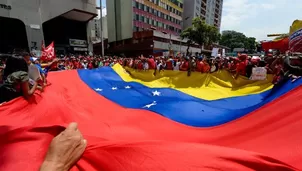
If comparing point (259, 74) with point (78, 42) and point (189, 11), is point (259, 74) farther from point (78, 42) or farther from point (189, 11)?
point (189, 11)

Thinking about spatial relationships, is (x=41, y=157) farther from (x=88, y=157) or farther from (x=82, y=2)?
(x=82, y=2)

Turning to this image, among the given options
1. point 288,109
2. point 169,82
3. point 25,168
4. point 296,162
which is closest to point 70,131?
point 25,168

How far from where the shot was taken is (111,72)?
959 centimetres

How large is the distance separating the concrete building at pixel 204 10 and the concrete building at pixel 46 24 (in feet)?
128

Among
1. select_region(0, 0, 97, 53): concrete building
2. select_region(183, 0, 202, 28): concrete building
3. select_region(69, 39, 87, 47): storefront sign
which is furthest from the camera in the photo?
select_region(183, 0, 202, 28): concrete building

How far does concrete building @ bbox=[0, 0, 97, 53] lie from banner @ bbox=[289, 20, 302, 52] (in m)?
27.1

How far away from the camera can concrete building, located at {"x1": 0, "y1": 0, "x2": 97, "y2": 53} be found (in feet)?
84.5

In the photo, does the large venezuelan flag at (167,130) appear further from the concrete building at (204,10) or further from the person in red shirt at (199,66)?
the concrete building at (204,10)

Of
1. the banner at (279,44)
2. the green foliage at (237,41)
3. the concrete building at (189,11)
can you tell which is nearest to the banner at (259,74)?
the banner at (279,44)

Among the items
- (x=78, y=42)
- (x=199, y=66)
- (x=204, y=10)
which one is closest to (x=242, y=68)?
(x=199, y=66)

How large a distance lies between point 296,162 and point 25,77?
3.47m

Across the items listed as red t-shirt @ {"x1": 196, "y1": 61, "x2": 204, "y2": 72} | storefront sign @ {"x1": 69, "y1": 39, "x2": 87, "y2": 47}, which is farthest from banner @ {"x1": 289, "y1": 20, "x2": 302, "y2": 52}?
storefront sign @ {"x1": 69, "y1": 39, "x2": 87, "y2": 47}

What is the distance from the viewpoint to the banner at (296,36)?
24.9ft

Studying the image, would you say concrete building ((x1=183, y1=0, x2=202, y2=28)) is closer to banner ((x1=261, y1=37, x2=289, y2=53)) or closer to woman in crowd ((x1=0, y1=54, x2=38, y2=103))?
banner ((x1=261, y1=37, x2=289, y2=53))
